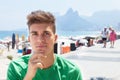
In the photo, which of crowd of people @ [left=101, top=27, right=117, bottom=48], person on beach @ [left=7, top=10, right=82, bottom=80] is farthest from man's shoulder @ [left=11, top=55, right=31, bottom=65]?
crowd of people @ [left=101, top=27, right=117, bottom=48]

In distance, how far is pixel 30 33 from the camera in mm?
2670

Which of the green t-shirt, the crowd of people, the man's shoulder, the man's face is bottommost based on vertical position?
the crowd of people

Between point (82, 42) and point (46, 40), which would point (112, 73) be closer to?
point (46, 40)

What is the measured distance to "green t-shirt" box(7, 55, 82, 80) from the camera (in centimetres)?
271

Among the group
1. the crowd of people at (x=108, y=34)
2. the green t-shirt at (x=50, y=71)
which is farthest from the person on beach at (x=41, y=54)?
the crowd of people at (x=108, y=34)

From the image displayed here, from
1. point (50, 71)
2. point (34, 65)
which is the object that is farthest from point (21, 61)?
point (34, 65)

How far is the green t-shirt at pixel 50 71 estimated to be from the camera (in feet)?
8.87

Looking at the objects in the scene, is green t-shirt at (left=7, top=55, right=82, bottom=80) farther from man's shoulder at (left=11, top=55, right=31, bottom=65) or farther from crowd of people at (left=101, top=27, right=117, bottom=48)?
crowd of people at (left=101, top=27, right=117, bottom=48)

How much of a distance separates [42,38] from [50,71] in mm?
264

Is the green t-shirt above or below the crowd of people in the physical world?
above

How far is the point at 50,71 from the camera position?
2.75 metres

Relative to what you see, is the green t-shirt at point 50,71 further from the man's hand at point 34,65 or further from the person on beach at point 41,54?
the man's hand at point 34,65

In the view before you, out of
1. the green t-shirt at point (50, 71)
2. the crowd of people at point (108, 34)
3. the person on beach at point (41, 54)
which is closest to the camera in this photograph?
the person on beach at point (41, 54)

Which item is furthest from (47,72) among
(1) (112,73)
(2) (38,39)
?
(1) (112,73)
